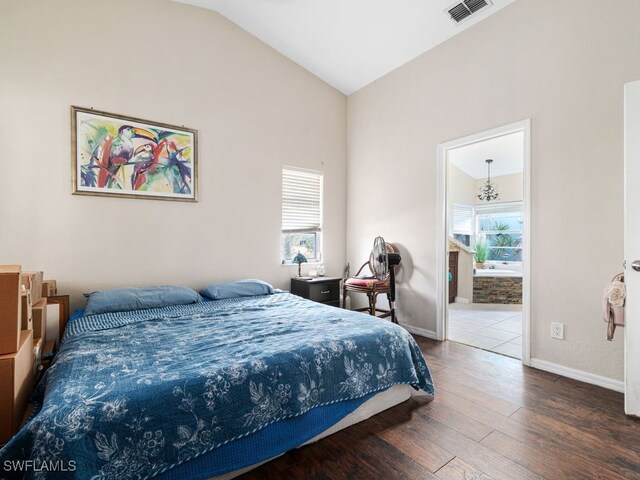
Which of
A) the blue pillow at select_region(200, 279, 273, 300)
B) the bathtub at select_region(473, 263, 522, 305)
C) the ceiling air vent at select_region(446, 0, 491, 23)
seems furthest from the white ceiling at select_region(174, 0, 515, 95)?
the bathtub at select_region(473, 263, 522, 305)

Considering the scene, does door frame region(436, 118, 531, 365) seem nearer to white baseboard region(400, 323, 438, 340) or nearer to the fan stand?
white baseboard region(400, 323, 438, 340)

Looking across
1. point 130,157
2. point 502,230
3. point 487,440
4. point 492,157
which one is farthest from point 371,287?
point 502,230

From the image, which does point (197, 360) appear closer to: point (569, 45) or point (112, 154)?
point (112, 154)

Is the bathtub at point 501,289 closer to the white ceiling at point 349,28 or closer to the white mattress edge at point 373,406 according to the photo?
the white ceiling at point 349,28

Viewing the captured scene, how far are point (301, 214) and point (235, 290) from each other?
5.07 ft

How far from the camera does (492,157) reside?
6.29 metres

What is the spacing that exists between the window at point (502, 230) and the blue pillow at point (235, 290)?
5.75 metres

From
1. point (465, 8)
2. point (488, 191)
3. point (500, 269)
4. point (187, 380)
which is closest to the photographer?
point (187, 380)

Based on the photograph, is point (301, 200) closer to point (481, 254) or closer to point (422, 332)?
point (422, 332)

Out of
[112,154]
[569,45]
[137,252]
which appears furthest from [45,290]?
[569,45]

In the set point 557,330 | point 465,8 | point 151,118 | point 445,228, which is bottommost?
point 557,330

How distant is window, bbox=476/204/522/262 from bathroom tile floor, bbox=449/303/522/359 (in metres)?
1.91

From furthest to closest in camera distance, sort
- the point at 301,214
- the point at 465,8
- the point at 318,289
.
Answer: the point at 301,214 < the point at 318,289 < the point at 465,8

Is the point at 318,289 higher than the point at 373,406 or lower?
higher
